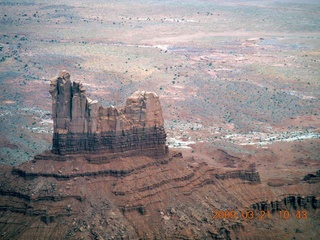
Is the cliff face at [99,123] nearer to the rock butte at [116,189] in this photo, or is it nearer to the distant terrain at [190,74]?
the rock butte at [116,189]

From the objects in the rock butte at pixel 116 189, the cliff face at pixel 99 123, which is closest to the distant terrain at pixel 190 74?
the rock butte at pixel 116 189

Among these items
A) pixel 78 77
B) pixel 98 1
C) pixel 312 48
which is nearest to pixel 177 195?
pixel 78 77

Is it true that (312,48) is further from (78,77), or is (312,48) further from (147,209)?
(147,209)
